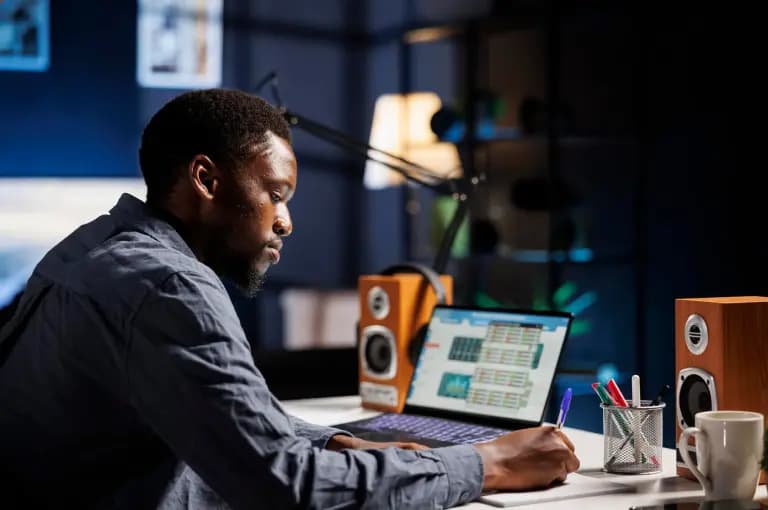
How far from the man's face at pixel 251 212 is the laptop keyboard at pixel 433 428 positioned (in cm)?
53

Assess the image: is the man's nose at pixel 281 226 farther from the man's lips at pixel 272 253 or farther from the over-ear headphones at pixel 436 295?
the over-ear headphones at pixel 436 295

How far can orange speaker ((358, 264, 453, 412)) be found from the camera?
2314 mm

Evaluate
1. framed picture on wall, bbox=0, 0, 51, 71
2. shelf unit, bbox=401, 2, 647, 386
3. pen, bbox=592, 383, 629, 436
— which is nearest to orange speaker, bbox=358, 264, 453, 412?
pen, bbox=592, 383, 629, 436

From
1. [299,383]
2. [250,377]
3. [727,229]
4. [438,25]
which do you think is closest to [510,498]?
[250,377]

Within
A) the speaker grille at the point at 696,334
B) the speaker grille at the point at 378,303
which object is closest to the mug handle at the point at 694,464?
the speaker grille at the point at 696,334

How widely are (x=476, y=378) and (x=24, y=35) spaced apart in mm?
3664

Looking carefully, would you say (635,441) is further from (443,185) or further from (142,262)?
(443,185)

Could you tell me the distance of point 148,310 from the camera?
1.29 metres

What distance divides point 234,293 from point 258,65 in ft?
4.27

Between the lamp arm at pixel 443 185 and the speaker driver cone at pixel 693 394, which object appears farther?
the lamp arm at pixel 443 185

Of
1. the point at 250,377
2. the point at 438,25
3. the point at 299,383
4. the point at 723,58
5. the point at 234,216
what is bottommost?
the point at 299,383

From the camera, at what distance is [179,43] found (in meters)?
5.39

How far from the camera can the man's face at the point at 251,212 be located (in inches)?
59.6

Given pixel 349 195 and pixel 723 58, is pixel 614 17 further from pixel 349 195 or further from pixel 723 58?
pixel 349 195
